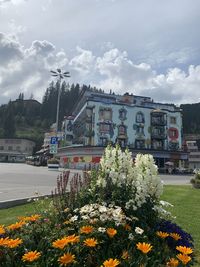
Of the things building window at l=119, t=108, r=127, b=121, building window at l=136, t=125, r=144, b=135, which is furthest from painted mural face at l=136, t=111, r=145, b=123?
building window at l=119, t=108, r=127, b=121

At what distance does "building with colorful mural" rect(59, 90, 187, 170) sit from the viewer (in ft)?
222

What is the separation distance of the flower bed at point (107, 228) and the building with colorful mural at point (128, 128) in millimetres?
57826

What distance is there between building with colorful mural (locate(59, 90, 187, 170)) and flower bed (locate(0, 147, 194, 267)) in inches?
2277

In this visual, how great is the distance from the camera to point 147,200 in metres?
5.18

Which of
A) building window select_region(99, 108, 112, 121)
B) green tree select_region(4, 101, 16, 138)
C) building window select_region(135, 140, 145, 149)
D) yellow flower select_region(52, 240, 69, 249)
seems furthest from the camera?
green tree select_region(4, 101, 16, 138)

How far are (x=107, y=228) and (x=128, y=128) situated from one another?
67.6 metres

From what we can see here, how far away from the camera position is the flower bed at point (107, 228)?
143 inches

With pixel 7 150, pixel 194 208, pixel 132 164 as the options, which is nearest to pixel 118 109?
pixel 194 208

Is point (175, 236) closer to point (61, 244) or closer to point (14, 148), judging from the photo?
point (61, 244)

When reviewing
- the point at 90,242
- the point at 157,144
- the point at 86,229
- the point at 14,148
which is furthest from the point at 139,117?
the point at 14,148

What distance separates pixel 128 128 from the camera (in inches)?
2815

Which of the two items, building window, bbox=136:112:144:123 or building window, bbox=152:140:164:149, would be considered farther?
building window, bbox=152:140:164:149

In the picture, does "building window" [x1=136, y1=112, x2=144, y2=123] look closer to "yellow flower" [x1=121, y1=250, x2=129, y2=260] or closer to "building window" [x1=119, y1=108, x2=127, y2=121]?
"building window" [x1=119, y1=108, x2=127, y2=121]

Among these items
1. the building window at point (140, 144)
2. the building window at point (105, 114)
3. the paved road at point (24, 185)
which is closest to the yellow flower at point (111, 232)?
the paved road at point (24, 185)
